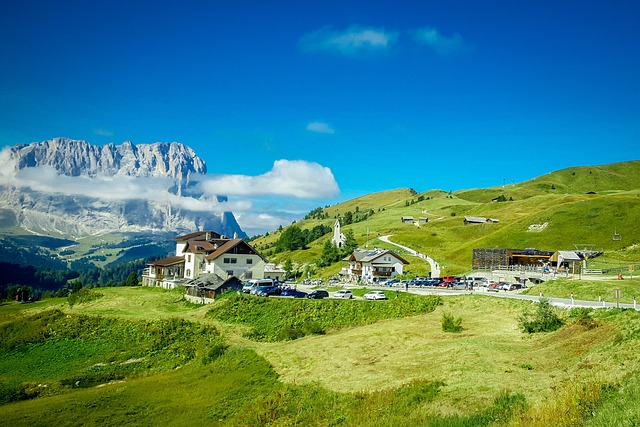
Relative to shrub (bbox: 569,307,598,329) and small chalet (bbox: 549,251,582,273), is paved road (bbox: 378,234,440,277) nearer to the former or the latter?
small chalet (bbox: 549,251,582,273)

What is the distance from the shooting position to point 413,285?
91.9 m

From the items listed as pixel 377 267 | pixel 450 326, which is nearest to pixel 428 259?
pixel 377 267

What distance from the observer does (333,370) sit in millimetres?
35688

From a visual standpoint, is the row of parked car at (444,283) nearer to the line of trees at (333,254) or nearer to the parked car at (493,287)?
the parked car at (493,287)

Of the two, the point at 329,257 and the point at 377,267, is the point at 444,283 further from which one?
the point at 329,257

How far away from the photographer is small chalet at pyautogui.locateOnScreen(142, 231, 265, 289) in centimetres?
9844

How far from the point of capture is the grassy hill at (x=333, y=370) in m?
23.4

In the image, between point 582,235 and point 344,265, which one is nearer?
point 582,235

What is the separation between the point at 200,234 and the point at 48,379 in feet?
283

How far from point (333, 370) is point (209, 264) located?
223 feet

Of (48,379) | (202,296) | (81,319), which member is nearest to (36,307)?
(81,319)

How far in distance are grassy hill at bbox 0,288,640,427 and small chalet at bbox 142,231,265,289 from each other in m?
32.8

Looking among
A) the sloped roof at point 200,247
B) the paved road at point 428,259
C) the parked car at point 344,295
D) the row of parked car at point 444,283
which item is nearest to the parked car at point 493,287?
the row of parked car at point 444,283

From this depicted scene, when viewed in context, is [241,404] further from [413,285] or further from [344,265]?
[344,265]
